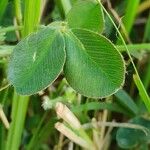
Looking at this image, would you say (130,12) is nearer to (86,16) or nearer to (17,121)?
(86,16)

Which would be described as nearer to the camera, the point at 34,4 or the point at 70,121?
the point at 34,4

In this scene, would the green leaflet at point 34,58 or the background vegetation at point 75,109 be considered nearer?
the green leaflet at point 34,58

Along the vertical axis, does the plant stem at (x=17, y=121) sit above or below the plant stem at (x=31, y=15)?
below

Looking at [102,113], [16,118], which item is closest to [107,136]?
[102,113]

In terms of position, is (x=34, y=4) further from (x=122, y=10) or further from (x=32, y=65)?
(x=122, y=10)

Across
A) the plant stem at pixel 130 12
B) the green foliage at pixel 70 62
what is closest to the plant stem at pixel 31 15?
the green foliage at pixel 70 62

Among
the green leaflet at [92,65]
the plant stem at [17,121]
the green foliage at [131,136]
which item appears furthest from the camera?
the green foliage at [131,136]

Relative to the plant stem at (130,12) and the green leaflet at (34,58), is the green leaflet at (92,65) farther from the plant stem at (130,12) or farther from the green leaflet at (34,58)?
the plant stem at (130,12)

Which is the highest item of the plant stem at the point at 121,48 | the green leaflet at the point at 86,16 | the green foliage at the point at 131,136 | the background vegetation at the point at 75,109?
the green leaflet at the point at 86,16
